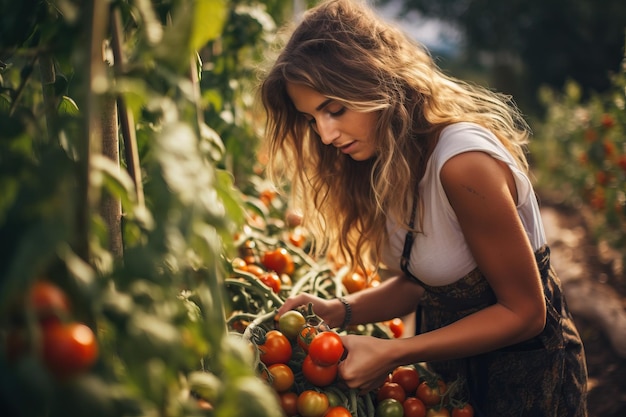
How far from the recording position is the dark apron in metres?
1.65

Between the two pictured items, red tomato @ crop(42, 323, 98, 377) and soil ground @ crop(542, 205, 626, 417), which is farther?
soil ground @ crop(542, 205, 626, 417)

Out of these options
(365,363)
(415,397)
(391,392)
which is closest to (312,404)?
(365,363)

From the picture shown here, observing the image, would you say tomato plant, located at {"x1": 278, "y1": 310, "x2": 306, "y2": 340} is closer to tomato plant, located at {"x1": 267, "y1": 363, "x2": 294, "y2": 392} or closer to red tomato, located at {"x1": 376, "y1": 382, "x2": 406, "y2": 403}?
tomato plant, located at {"x1": 267, "y1": 363, "x2": 294, "y2": 392}

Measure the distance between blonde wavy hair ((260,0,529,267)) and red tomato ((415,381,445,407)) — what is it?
0.46 m

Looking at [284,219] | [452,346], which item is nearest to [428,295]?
[452,346]

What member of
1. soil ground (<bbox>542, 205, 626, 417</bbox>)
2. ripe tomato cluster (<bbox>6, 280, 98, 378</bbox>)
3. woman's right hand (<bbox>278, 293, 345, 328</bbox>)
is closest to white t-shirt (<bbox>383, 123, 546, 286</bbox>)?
woman's right hand (<bbox>278, 293, 345, 328</bbox>)

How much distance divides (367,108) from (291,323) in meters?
0.64

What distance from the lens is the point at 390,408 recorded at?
4.59 feet

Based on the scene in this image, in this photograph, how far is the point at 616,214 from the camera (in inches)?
149

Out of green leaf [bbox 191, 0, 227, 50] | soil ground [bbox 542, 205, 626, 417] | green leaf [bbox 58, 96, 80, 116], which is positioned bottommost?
soil ground [bbox 542, 205, 626, 417]

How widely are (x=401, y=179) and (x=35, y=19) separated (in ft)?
3.37

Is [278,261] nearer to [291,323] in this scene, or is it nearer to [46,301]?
[291,323]

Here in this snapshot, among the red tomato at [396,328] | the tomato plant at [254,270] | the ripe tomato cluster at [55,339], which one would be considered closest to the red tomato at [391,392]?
the red tomato at [396,328]

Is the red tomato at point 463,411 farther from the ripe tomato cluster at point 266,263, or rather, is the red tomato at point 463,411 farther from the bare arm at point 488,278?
the ripe tomato cluster at point 266,263
